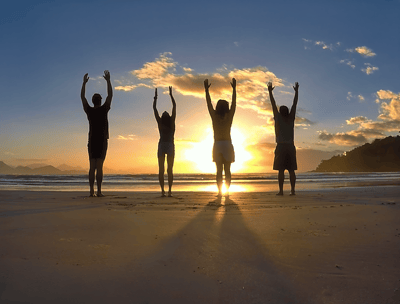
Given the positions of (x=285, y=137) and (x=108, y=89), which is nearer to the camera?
(x=108, y=89)

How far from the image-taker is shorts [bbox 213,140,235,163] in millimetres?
6582

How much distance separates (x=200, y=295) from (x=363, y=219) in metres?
2.92

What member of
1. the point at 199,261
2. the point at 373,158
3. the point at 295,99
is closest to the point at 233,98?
the point at 295,99

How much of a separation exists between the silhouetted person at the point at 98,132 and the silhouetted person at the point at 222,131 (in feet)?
8.35

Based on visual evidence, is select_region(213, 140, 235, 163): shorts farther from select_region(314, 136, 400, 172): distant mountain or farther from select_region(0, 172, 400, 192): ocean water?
select_region(314, 136, 400, 172): distant mountain

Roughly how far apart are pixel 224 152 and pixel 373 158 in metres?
114

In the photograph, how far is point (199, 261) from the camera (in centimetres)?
213

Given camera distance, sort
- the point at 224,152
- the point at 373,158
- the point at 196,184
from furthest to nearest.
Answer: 1. the point at 373,158
2. the point at 196,184
3. the point at 224,152

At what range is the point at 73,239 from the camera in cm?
270

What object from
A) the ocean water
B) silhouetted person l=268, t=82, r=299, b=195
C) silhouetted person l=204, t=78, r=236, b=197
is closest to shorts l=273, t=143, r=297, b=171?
silhouetted person l=268, t=82, r=299, b=195

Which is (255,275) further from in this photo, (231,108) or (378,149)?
(378,149)

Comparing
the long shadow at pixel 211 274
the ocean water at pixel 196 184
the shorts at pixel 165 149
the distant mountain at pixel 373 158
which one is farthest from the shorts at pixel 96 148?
the distant mountain at pixel 373 158

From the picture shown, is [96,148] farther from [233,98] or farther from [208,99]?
[233,98]

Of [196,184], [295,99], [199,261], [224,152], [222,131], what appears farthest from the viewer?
[196,184]
